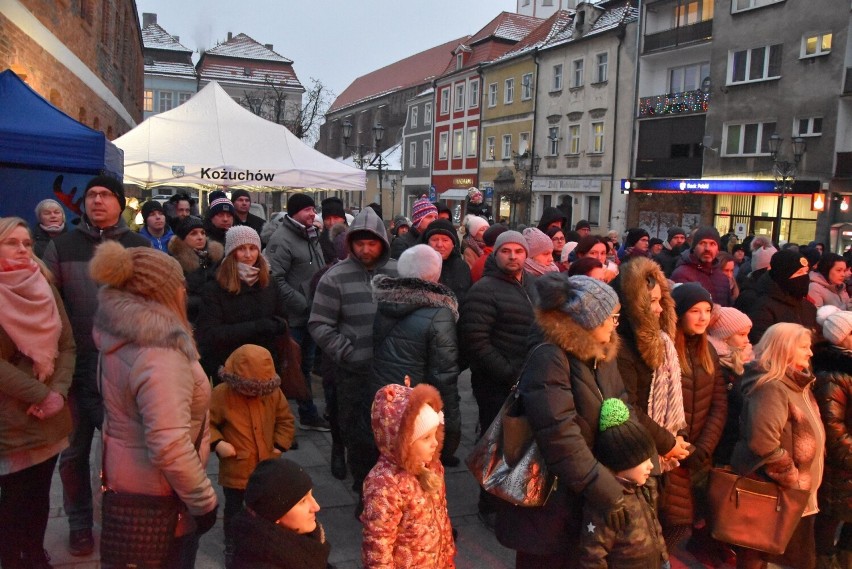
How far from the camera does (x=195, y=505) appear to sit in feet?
8.89

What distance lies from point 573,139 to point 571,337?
3328 centimetres

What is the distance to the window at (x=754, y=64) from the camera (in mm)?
24703

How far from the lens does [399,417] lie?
2977 millimetres

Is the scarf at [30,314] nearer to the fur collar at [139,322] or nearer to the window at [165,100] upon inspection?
the fur collar at [139,322]

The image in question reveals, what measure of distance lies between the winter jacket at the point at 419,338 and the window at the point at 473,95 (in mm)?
41622

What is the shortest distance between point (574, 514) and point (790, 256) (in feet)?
11.3

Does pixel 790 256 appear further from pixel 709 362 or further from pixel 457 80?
pixel 457 80

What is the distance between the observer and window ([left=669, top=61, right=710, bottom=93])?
94.0ft

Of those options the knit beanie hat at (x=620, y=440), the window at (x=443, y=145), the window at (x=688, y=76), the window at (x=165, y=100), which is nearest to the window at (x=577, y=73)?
the window at (x=688, y=76)

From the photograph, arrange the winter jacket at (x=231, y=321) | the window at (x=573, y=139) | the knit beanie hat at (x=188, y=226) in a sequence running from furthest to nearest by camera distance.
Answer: the window at (x=573, y=139)
the knit beanie hat at (x=188, y=226)
the winter jacket at (x=231, y=321)

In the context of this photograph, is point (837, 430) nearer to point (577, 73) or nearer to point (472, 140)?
point (577, 73)

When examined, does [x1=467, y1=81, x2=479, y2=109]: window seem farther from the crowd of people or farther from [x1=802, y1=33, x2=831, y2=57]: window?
the crowd of people

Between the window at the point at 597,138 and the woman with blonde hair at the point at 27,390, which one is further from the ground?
the window at the point at 597,138

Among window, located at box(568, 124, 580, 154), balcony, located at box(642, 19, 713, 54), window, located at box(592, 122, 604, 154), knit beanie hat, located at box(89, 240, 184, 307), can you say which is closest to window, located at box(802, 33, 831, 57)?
balcony, located at box(642, 19, 713, 54)
